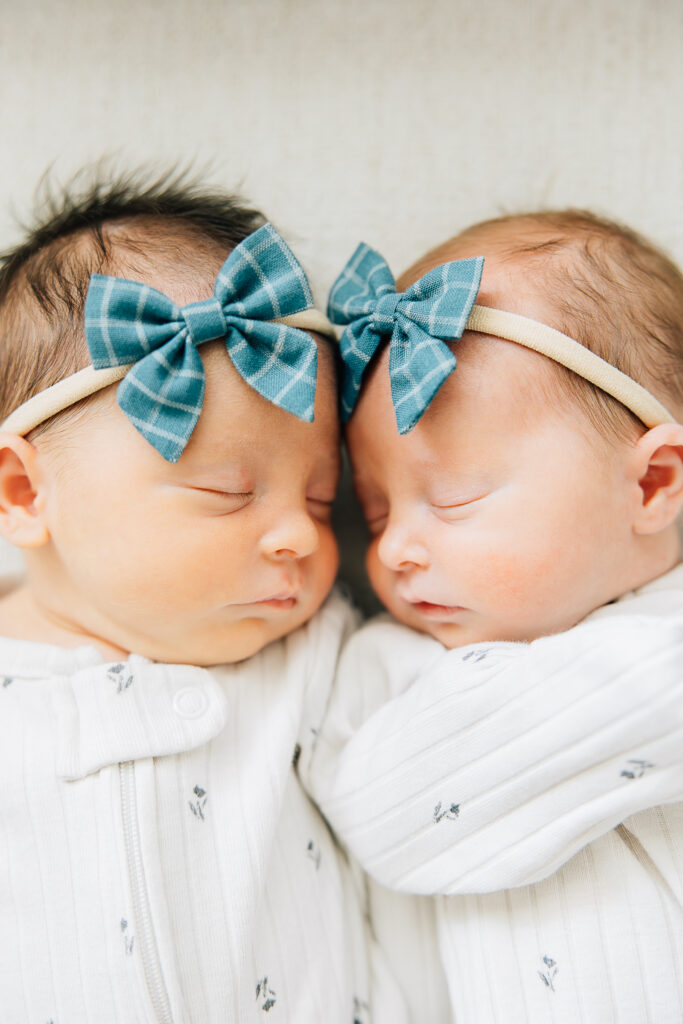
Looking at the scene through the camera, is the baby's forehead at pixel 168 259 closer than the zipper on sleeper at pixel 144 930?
No

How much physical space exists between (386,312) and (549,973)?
3.26 ft

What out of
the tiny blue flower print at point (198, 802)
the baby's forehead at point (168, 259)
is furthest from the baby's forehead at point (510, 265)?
the tiny blue flower print at point (198, 802)

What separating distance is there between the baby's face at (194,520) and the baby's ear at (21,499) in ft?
0.12

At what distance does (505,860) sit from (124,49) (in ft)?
5.50

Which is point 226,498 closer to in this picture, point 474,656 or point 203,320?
point 203,320

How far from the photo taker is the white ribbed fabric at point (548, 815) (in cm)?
111

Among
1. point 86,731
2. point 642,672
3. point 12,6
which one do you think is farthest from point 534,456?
point 12,6

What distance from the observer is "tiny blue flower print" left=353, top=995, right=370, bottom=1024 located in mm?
1313

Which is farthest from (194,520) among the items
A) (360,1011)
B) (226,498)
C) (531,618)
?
(360,1011)

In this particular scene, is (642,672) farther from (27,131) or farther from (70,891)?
(27,131)

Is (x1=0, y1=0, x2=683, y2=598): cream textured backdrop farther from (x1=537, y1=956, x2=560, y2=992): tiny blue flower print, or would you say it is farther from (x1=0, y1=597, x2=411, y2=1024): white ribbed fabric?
(x1=537, y1=956, x2=560, y2=992): tiny blue flower print

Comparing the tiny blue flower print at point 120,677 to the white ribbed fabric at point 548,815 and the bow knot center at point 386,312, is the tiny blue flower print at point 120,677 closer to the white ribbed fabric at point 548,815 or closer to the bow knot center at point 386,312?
the white ribbed fabric at point 548,815

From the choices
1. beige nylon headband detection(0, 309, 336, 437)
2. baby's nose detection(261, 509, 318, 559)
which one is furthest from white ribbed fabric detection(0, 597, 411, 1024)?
beige nylon headband detection(0, 309, 336, 437)

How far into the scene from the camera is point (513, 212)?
170 cm
